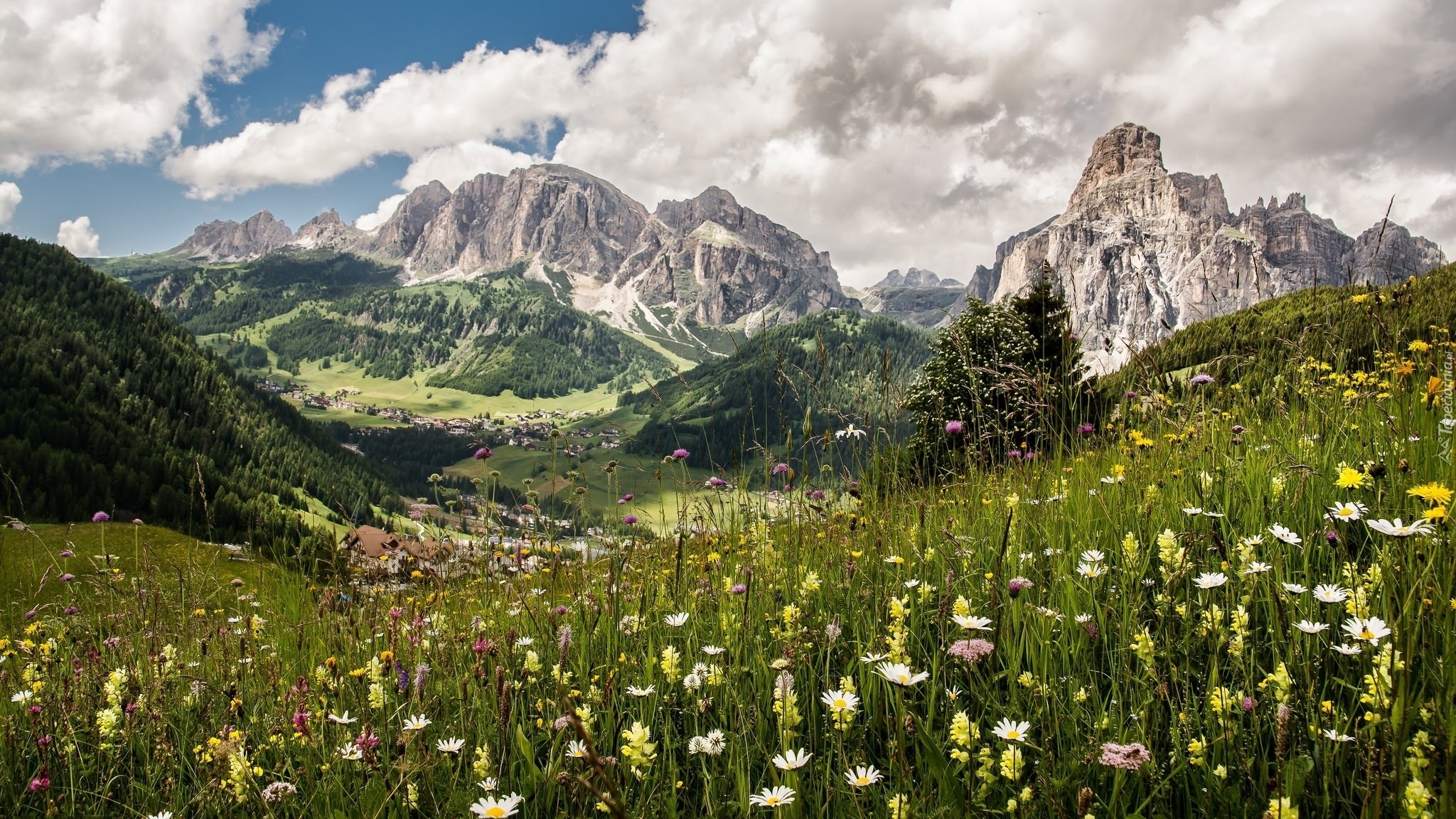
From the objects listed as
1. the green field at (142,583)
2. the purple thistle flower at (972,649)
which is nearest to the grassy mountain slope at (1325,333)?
the purple thistle flower at (972,649)

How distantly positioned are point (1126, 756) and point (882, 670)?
732 millimetres

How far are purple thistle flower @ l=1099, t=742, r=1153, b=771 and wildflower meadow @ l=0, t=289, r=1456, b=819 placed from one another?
0.03 ft

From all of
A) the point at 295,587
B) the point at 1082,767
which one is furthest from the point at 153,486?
the point at 1082,767

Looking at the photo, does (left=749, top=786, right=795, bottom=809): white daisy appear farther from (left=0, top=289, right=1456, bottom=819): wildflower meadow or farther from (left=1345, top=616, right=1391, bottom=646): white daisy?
(left=1345, top=616, right=1391, bottom=646): white daisy

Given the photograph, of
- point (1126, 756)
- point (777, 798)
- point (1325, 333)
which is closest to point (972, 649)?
Result: point (1126, 756)

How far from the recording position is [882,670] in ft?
7.75

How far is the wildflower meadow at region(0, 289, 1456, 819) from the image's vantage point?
227 centimetres

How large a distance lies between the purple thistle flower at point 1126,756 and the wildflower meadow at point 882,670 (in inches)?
0.4

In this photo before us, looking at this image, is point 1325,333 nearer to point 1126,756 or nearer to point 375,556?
point 1126,756

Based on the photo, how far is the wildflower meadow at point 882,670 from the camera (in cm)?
227

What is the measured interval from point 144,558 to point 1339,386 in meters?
10.9

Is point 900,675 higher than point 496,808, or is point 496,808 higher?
point 900,675

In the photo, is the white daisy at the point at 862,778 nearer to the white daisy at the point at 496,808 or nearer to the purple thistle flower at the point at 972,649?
the purple thistle flower at the point at 972,649

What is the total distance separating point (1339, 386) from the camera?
6781mm
